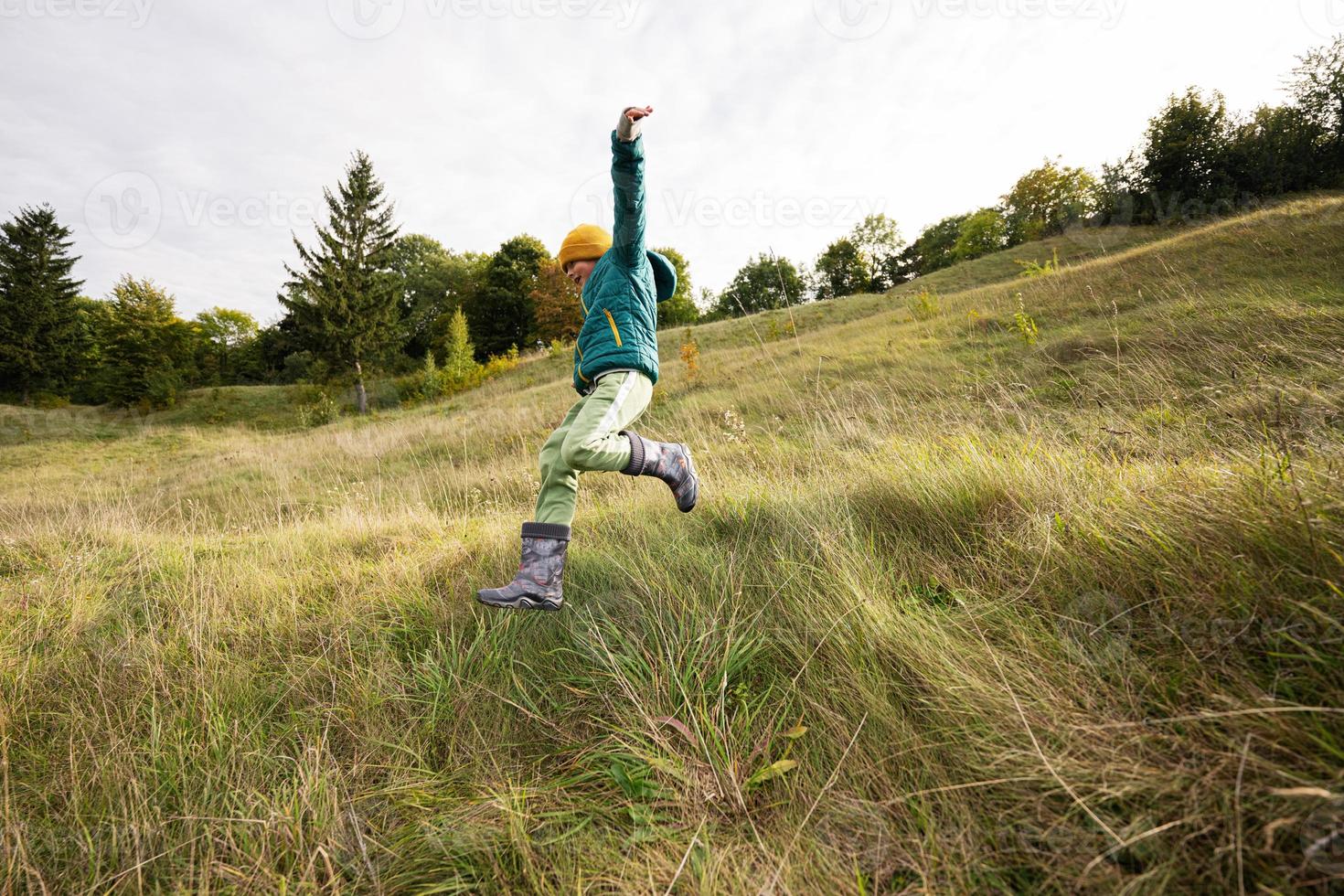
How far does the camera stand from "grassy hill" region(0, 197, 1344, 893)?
38.2 inches

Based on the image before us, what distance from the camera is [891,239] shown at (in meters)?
53.7

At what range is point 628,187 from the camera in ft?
7.84

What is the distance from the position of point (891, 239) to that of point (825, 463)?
197ft

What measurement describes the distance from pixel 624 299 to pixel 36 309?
45.0 metres

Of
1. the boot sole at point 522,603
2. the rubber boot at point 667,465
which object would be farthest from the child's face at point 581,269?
the boot sole at point 522,603

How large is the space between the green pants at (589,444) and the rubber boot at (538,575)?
0.07 metres

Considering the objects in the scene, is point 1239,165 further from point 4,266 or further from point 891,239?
point 4,266

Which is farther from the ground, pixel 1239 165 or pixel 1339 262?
pixel 1239 165

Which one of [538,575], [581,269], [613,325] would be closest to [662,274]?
[581,269]

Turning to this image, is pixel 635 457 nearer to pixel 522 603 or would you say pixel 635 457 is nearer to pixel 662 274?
pixel 522 603

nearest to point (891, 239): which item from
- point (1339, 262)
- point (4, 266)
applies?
point (1339, 262)

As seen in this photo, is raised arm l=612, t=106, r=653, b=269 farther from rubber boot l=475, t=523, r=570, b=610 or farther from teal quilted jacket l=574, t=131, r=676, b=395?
rubber boot l=475, t=523, r=570, b=610

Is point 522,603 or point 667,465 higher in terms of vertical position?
point 667,465

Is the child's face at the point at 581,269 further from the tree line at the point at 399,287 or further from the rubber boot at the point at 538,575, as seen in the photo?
the tree line at the point at 399,287
